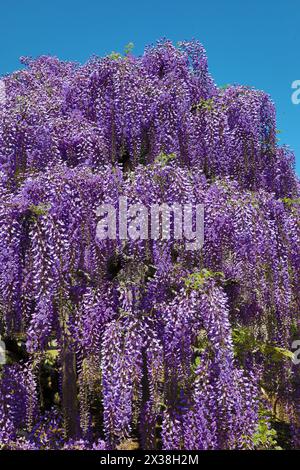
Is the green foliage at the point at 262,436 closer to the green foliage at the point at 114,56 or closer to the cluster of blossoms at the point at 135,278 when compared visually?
the cluster of blossoms at the point at 135,278

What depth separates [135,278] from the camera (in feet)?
22.1

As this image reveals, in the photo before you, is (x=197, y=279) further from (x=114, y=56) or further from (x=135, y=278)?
(x=114, y=56)

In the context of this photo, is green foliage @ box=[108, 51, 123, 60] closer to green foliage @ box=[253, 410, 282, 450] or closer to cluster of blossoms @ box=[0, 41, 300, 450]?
cluster of blossoms @ box=[0, 41, 300, 450]

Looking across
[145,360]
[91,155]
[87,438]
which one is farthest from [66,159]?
[87,438]

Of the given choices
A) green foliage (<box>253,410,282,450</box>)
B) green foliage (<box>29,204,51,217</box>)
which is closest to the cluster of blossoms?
green foliage (<box>29,204,51,217</box>)

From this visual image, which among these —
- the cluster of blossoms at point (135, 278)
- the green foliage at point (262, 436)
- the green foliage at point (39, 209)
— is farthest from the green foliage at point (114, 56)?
the green foliage at point (262, 436)

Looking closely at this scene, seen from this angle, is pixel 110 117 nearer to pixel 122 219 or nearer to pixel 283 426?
pixel 122 219

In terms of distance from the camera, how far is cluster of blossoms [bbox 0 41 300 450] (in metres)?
6.30

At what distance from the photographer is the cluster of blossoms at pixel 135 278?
630 centimetres

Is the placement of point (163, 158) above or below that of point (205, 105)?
below

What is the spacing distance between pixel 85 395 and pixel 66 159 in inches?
151

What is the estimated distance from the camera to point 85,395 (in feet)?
21.9

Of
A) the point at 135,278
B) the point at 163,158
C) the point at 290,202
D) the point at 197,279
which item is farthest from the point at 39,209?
the point at 290,202

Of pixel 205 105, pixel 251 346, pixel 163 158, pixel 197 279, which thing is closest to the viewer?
pixel 197 279
